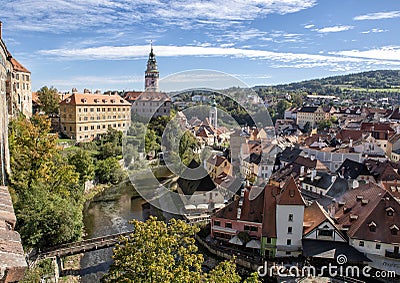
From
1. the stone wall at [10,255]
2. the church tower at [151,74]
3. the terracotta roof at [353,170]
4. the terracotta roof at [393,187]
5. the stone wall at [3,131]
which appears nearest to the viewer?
the stone wall at [10,255]

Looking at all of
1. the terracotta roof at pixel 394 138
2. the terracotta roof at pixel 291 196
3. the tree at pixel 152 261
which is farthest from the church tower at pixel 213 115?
the tree at pixel 152 261

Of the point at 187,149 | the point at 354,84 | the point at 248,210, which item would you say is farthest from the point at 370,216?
the point at 354,84

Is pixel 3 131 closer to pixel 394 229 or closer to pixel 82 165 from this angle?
pixel 82 165

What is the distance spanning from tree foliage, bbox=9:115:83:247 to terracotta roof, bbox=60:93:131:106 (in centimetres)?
2245

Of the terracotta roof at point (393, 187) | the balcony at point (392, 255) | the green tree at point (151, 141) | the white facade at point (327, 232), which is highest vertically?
the green tree at point (151, 141)

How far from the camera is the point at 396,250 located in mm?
16688

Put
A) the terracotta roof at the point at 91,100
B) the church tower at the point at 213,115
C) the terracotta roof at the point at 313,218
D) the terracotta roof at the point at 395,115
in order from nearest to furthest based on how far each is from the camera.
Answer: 1. the terracotta roof at the point at 313,218
2. the church tower at the point at 213,115
3. the terracotta roof at the point at 91,100
4. the terracotta roof at the point at 395,115

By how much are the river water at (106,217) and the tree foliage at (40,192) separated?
2.00 m

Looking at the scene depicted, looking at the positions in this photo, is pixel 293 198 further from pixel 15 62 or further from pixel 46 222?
pixel 15 62

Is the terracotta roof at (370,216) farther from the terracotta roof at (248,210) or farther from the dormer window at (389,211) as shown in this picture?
the terracotta roof at (248,210)

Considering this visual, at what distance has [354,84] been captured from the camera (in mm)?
171125

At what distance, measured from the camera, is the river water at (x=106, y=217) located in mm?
18180

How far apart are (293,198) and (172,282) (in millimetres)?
10743

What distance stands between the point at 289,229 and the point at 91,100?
117 ft
